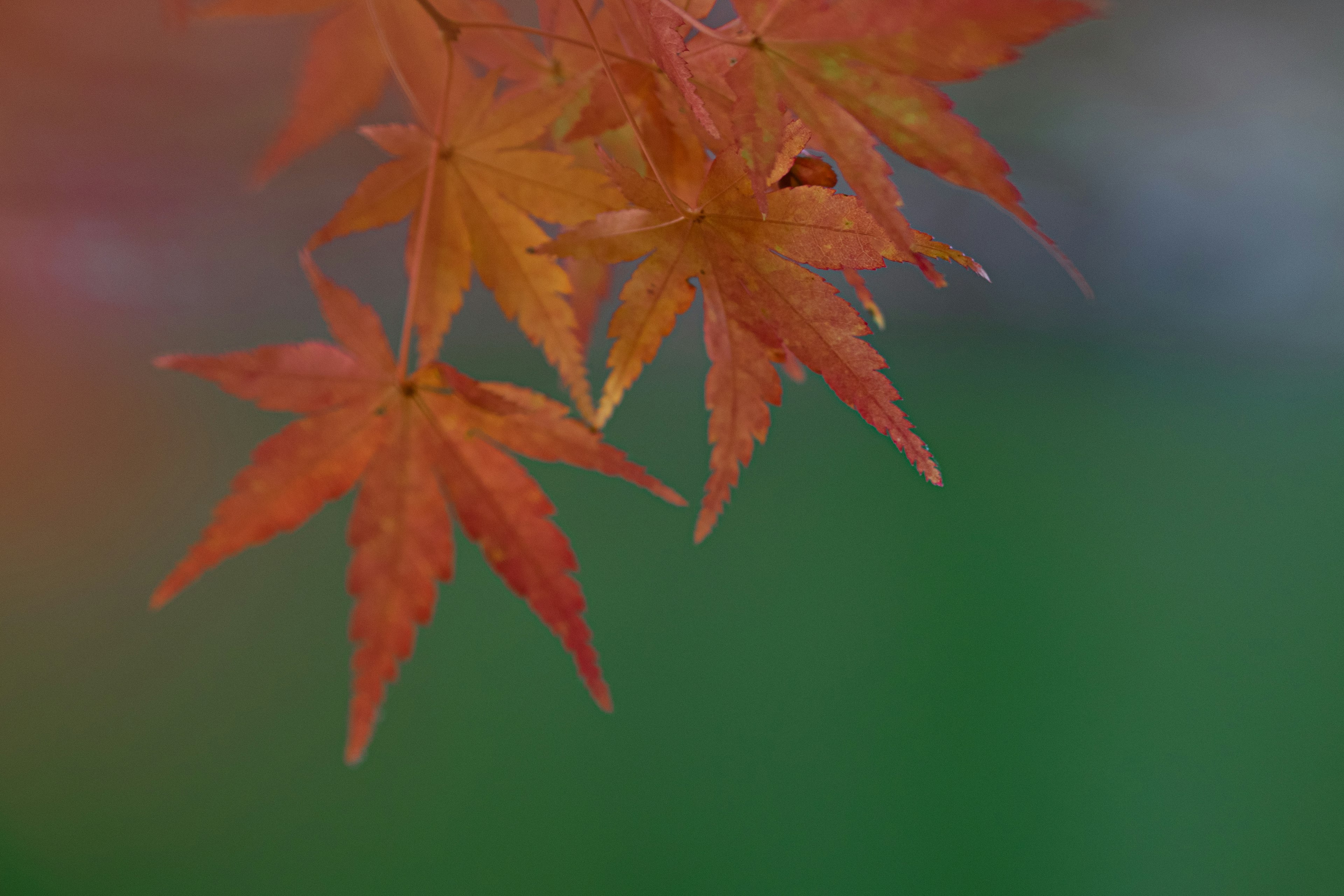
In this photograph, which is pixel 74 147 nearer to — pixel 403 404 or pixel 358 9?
pixel 358 9

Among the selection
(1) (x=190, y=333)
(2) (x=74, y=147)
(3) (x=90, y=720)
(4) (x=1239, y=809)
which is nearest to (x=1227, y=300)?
(4) (x=1239, y=809)

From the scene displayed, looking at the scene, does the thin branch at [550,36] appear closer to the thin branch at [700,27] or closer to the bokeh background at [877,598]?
the thin branch at [700,27]

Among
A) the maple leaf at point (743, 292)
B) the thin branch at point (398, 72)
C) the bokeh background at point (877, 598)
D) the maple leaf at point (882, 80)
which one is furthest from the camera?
the bokeh background at point (877, 598)

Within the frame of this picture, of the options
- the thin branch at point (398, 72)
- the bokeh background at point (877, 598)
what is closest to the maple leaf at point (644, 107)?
the thin branch at point (398, 72)

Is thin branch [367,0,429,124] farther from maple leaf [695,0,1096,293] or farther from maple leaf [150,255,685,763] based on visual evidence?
maple leaf [695,0,1096,293]

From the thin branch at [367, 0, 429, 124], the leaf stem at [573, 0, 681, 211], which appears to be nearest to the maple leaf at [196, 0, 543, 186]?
the thin branch at [367, 0, 429, 124]

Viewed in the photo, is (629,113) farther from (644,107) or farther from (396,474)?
(396,474)

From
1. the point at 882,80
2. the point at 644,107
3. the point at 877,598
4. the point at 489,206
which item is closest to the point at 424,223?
the point at 489,206
